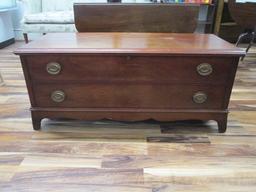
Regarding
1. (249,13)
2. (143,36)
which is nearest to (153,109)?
(143,36)

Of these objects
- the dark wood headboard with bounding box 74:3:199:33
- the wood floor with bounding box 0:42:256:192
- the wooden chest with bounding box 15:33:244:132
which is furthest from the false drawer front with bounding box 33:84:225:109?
the dark wood headboard with bounding box 74:3:199:33

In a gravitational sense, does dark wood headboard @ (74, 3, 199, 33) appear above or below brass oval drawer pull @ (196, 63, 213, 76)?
above

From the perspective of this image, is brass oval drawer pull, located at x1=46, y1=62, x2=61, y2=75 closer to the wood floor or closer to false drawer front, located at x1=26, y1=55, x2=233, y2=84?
false drawer front, located at x1=26, y1=55, x2=233, y2=84

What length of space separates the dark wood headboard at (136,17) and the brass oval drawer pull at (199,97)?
0.70m

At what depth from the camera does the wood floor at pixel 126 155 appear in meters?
0.95

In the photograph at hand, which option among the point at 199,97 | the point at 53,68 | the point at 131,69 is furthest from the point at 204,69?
the point at 53,68

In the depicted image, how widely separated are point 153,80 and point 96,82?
0.92 ft

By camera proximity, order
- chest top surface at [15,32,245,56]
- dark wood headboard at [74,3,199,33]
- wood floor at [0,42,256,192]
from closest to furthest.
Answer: wood floor at [0,42,256,192] < chest top surface at [15,32,245,56] < dark wood headboard at [74,3,199,33]

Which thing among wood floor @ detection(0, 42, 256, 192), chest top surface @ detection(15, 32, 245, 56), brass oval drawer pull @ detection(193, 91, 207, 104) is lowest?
wood floor @ detection(0, 42, 256, 192)

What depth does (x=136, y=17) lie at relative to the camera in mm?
1694

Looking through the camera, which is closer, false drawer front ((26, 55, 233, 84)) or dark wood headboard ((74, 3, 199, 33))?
false drawer front ((26, 55, 233, 84))

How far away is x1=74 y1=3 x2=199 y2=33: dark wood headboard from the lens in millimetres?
1641

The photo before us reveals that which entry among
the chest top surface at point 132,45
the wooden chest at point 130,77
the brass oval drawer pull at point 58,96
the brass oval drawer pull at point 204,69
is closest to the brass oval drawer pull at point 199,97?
the wooden chest at point 130,77

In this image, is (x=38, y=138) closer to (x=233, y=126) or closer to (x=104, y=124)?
(x=104, y=124)
